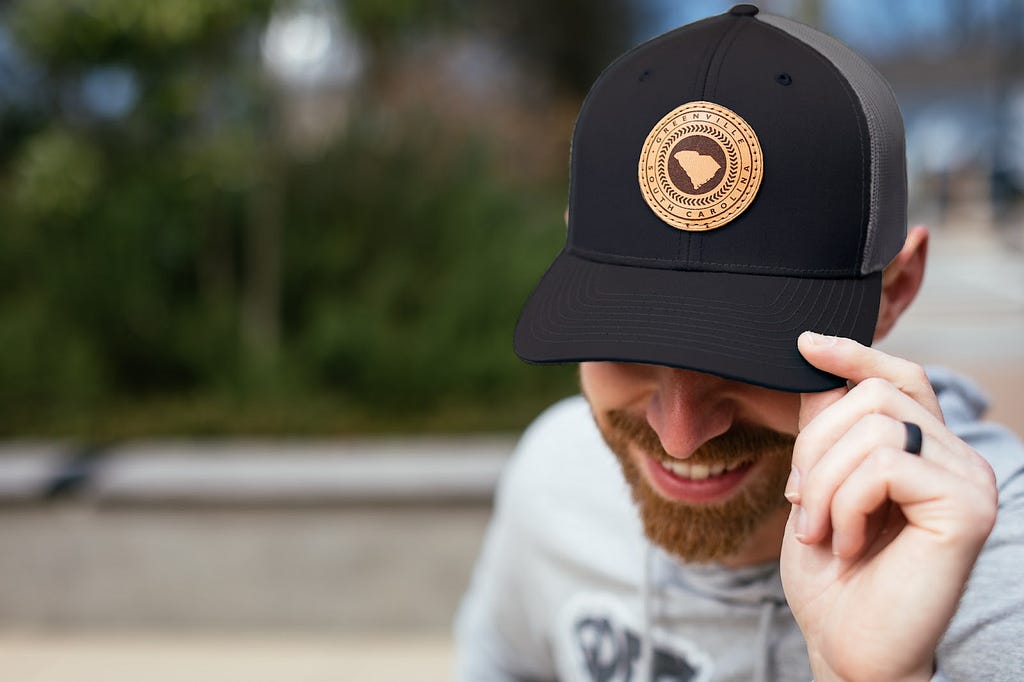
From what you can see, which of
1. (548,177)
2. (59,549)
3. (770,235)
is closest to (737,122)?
(770,235)

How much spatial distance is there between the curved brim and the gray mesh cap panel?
0.05 metres

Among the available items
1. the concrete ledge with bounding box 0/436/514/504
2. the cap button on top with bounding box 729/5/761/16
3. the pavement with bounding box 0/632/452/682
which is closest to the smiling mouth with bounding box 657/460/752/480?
the cap button on top with bounding box 729/5/761/16

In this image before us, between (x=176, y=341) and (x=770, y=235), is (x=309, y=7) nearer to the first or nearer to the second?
(x=176, y=341)

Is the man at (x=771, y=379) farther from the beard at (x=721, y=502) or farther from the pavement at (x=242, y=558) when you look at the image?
the pavement at (x=242, y=558)

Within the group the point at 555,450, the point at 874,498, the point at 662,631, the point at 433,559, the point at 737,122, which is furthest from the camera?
the point at 433,559

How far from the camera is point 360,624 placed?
14.3ft

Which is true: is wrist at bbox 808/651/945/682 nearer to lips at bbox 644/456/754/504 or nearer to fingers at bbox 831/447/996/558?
fingers at bbox 831/447/996/558

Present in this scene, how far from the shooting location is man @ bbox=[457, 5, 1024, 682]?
106 cm

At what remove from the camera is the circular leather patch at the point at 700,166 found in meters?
1.26

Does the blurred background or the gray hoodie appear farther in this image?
the blurred background

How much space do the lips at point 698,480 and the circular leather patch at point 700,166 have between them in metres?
0.33

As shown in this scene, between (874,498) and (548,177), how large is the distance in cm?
1064

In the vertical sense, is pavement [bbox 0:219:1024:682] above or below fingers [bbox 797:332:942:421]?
below

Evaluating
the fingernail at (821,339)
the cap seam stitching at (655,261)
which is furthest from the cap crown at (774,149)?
the fingernail at (821,339)
